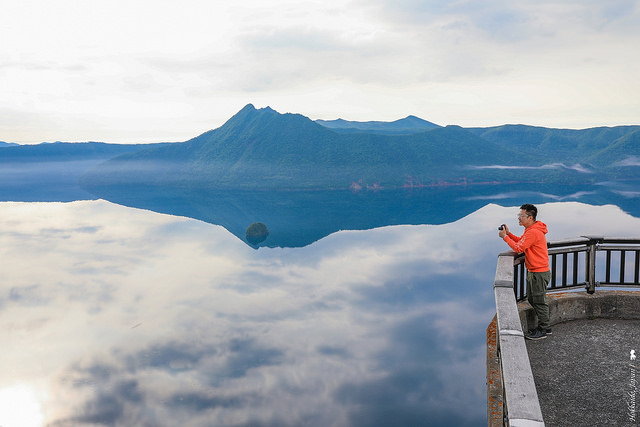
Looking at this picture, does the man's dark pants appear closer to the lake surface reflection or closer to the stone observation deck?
the stone observation deck

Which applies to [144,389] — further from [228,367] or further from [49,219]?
[49,219]

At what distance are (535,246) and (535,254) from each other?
137 mm

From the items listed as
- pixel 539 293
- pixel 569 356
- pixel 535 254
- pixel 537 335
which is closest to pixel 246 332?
pixel 537 335

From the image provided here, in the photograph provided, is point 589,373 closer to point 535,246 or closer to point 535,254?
point 535,254

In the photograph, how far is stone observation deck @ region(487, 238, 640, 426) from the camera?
4699 millimetres

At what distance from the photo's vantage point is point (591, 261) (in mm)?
8734

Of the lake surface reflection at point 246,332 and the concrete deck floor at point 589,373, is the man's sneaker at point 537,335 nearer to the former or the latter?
the concrete deck floor at point 589,373

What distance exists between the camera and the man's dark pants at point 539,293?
25.1 feet

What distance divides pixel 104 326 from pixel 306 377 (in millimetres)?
32457

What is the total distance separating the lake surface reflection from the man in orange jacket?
31.2m

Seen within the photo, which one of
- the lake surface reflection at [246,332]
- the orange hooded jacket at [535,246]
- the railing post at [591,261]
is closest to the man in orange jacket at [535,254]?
the orange hooded jacket at [535,246]

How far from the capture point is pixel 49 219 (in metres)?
188

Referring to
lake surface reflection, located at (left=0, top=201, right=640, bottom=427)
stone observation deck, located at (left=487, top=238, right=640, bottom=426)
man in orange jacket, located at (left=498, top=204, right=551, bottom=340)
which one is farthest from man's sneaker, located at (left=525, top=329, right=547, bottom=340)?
lake surface reflection, located at (left=0, top=201, right=640, bottom=427)

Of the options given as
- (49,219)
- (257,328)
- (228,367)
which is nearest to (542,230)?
(228,367)
